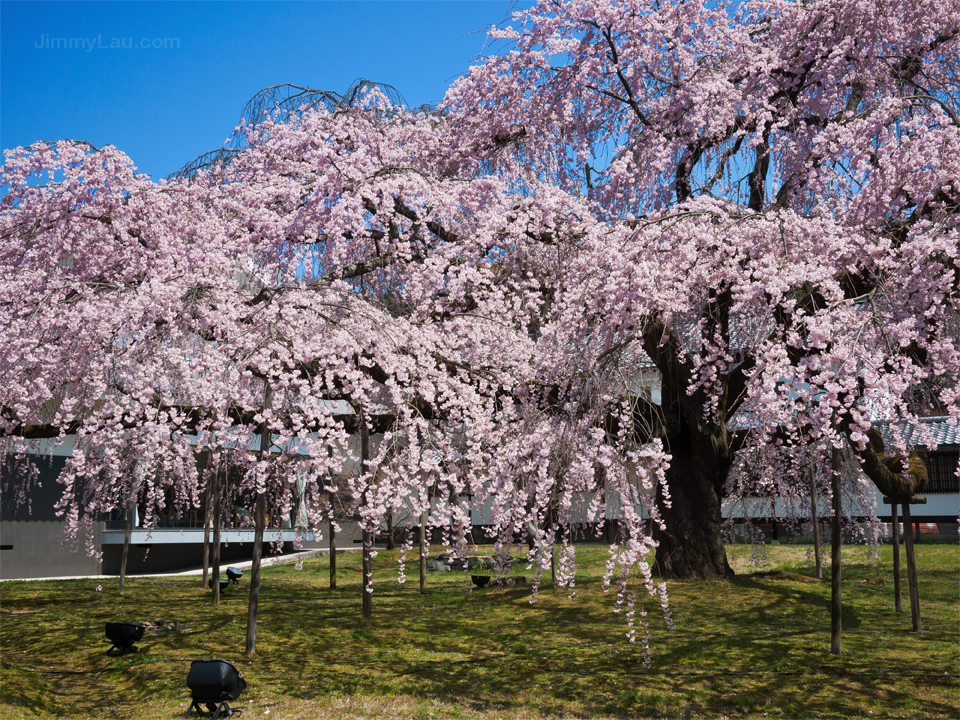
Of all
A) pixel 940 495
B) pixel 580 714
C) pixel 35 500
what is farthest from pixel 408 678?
pixel 940 495

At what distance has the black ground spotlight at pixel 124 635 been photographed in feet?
32.7

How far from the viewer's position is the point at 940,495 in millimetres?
25969

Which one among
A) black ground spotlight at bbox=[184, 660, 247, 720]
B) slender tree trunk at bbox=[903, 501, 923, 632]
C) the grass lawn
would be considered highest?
slender tree trunk at bbox=[903, 501, 923, 632]

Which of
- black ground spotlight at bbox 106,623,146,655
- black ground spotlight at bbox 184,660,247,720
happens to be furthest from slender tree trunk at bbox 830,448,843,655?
black ground spotlight at bbox 106,623,146,655

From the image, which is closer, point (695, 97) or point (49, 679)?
point (49, 679)

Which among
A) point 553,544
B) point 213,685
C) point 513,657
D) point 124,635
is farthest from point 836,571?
point 124,635

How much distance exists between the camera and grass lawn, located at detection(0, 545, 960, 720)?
7.80 meters

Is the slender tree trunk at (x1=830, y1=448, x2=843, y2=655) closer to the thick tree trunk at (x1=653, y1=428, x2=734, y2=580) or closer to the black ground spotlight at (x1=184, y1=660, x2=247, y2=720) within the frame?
the thick tree trunk at (x1=653, y1=428, x2=734, y2=580)

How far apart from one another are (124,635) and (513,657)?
17.8 feet

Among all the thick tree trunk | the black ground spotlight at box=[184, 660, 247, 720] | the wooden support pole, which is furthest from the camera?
the thick tree trunk

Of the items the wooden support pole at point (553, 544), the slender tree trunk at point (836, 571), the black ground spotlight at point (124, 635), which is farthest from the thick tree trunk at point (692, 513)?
the black ground spotlight at point (124, 635)

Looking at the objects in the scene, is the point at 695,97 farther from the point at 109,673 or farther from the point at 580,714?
the point at 109,673

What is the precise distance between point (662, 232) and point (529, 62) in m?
5.34

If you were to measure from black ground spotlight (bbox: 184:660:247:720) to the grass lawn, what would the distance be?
374 mm
